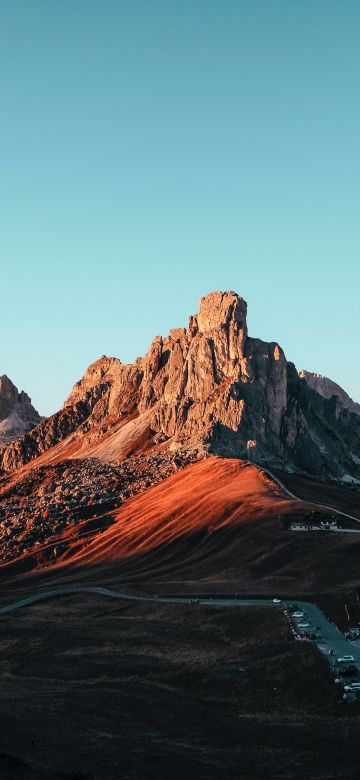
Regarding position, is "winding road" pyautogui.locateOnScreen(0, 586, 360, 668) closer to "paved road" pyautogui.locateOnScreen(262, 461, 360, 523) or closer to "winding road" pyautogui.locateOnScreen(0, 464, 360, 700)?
"winding road" pyautogui.locateOnScreen(0, 464, 360, 700)

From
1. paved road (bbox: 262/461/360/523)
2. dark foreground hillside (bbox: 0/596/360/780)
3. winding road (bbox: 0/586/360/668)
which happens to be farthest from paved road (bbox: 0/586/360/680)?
paved road (bbox: 262/461/360/523)

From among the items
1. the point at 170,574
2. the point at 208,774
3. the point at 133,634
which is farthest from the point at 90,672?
the point at 170,574

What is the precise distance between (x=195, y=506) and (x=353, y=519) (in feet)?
109

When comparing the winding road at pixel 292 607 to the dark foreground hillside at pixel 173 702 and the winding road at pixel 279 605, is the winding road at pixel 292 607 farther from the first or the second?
the dark foreground hillside at pixel 173 702

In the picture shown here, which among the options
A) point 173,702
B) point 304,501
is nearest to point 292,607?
point 173,702

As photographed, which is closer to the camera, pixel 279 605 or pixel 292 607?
pixel 292 607

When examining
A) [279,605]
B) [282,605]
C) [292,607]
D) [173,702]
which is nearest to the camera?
[173,702]

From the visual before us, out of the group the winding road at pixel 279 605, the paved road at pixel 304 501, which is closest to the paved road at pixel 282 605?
the winding road at pixel 279 605

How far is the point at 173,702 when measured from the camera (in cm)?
6919

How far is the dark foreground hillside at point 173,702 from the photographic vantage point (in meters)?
53.4

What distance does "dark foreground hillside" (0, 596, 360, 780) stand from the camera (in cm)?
5344

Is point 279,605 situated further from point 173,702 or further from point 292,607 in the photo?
point 173,702

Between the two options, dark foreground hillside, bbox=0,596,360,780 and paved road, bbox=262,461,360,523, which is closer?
dark foreground hillside, bbox=0,596,360,780

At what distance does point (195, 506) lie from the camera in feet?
570
